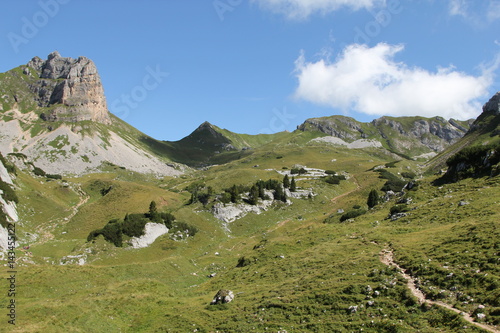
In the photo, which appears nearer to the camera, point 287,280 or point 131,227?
point 287,280

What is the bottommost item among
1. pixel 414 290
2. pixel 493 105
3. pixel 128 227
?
pixel 414 290

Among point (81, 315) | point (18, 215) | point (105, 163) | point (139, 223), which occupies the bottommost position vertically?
point (81, 315)

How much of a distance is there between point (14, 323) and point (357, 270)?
2649cm

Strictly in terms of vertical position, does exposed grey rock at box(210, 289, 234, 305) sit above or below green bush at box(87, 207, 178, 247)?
below

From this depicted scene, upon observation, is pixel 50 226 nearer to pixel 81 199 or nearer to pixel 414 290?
pixel 81 199

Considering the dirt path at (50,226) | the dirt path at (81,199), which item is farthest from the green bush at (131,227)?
the dirt path at (81,199)

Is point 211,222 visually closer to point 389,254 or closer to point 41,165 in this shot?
point 389,254

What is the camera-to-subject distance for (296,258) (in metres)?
37.9

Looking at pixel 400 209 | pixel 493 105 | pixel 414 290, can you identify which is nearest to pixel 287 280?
pixel 414 290

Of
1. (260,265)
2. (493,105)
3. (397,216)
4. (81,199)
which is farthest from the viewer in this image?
(493,105)

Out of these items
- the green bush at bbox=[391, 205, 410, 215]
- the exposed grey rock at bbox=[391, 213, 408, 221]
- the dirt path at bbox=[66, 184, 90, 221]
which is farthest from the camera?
the dirt path at bbox=[66, 184, 90, 221]

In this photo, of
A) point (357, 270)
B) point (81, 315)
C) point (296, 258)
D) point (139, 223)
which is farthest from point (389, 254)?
point (139, 223)

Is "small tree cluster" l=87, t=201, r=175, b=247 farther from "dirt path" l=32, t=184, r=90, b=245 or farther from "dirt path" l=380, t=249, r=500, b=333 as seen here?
"dirt path" l=380, t=249, r=500, b=333

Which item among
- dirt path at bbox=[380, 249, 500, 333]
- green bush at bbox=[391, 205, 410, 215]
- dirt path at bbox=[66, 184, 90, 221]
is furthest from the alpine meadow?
dirt path at bbox=[66, 184, 90, 221]
